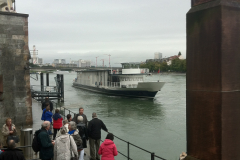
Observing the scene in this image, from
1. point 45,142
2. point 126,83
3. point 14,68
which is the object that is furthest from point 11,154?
point 126,83

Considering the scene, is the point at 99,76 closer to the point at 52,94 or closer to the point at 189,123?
the point at 52,94

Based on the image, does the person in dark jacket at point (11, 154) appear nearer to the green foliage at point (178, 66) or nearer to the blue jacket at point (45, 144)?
the blue jacket at point (45, 144)

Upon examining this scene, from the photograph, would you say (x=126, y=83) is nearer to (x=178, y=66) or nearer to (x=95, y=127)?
(x=95, y=127)

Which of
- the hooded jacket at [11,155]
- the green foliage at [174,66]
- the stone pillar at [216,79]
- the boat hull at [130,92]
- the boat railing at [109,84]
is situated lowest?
the boat hull at [130,92]

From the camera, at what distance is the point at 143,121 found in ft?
68.3

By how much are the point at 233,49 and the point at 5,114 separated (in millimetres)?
10248

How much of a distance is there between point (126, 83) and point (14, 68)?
28633 mm

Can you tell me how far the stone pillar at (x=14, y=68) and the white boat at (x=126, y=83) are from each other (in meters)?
25.0

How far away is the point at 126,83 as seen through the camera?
129 feet

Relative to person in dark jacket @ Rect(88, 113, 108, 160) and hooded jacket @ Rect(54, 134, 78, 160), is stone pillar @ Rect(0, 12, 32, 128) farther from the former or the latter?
hooded jacket @ Rect(54, 134, 78, 160)


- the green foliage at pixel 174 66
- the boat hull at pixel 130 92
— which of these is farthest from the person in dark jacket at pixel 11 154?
the green foliage at pixel 174 66

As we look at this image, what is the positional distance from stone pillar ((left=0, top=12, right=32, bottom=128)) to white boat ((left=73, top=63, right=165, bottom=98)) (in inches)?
985

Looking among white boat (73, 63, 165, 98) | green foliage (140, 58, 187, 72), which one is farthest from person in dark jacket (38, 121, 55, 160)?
green foliage (140, 58, 187, 72)

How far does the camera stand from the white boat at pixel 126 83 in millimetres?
35656
